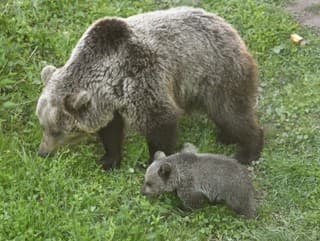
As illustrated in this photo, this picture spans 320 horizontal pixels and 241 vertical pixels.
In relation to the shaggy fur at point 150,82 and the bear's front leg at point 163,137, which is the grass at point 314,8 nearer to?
the shaggy fur at point 150,82

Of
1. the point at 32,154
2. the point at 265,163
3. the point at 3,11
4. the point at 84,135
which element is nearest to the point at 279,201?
the point at 265,163

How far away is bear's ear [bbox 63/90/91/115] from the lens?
583cm

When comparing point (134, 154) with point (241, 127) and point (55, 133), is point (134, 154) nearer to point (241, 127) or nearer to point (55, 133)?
point (55, 133)

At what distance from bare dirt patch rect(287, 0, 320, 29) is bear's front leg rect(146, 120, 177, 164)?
9.45ft

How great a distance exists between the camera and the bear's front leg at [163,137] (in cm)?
600

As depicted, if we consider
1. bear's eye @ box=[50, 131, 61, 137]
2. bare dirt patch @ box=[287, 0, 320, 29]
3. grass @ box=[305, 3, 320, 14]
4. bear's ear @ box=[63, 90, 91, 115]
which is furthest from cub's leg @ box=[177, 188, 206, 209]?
grass @ box=[305, 3, 320, 14]

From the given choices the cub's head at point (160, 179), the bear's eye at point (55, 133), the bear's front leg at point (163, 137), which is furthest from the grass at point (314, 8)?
the bear's eye at point (55, 133)

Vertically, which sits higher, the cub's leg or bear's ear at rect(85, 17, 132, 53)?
bear's ear at rect(85, 17, 132, 53)

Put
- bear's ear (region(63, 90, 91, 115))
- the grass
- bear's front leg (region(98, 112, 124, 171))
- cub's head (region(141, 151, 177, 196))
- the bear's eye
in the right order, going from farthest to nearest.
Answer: the grass, bear's front leg (region(98, 112, 124, 171)), the bear's eye, bear's ear (region(63, 90, 91, 115)), cub's head (region(141, 151, 177, 196))

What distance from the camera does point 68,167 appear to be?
5984 millimetres

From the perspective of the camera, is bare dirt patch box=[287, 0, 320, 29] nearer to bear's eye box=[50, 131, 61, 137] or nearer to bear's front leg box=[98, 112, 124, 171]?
bear's front leg box=[98, 112, 124, 171]

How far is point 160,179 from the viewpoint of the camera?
573 centimetres

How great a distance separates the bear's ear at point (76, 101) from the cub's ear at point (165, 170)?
2.96ft

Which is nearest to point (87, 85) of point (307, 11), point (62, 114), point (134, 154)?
point (62, 114)
